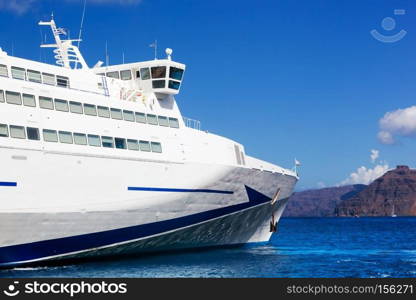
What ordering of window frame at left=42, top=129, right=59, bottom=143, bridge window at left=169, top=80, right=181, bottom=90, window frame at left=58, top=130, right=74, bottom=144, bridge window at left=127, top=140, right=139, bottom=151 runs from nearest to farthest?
window frame at left=42, top=129, right=59, bottom=143 < window frame at left=58, top=130, right=74, bottom=144 < bridge window at left=127, top=140, right=139, bottom=151 < bridge window at left=169, top=80, right=181, bottom=90

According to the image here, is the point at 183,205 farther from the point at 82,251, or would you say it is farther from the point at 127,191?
the point at 82,251

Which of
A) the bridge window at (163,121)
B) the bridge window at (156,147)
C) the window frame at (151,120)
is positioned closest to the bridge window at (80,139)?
the bridge window at (156,147)

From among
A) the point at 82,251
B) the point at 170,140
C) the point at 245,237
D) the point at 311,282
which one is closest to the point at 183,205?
the point at 170,140

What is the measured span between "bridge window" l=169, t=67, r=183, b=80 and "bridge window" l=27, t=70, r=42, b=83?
668 cm

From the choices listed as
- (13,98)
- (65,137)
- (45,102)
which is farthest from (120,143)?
(13,98)

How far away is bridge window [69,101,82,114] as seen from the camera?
22734 millimetres

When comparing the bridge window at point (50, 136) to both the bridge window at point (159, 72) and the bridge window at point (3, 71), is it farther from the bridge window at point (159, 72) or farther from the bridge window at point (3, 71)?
the bridge window at point (159, 72)

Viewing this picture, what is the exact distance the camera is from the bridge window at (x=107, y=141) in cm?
2292

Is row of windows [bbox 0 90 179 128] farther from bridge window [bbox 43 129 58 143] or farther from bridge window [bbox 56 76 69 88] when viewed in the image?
bridge window [bbox 56 76 69 88]

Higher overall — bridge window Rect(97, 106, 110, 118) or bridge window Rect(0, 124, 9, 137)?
bridge window Rect(97, 106, 110, 118)

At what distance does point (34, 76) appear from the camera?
22984 millimetres

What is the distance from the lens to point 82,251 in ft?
75.4

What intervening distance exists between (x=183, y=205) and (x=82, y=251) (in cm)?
461

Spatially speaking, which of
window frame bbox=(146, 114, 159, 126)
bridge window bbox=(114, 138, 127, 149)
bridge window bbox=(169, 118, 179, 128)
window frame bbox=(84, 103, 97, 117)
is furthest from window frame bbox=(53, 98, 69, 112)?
bridge window bbox=(169, 118, 179, 128)
